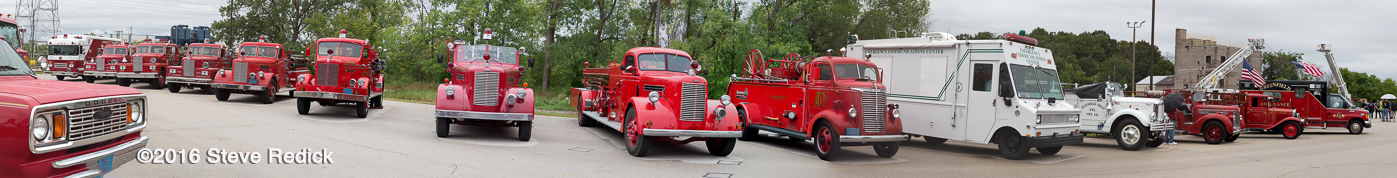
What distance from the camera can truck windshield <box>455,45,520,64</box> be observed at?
12.6 m

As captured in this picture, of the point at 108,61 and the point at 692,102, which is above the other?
the point at 108,61

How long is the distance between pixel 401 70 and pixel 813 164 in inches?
1377

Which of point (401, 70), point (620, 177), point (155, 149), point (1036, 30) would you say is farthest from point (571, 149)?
point (1036, 30)

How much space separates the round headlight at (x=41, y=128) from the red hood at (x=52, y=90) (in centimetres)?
10

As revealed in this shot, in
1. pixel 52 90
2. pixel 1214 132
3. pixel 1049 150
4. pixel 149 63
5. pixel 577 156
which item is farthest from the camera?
pixel 149 63

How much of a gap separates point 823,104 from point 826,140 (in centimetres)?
70

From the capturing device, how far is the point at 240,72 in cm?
1817

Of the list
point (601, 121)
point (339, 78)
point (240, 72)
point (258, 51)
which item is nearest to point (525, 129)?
point (601, 121)

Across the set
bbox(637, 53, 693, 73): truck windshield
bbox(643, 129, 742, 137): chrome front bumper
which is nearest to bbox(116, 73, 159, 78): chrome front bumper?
bbox(637, 53, 693, 73): truck windshield

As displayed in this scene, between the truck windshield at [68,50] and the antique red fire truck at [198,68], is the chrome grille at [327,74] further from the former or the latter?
the truck windshield at [68,50]

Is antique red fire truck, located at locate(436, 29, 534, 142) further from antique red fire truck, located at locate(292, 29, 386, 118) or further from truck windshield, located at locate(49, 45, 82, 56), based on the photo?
truck windshield, located at locate(49, 45, 82, 56)

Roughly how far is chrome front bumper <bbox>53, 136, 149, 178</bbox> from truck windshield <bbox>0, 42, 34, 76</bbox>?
1229 millimetres

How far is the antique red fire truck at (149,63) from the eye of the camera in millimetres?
23781

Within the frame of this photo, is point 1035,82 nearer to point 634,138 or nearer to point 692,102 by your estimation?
point 692,102
